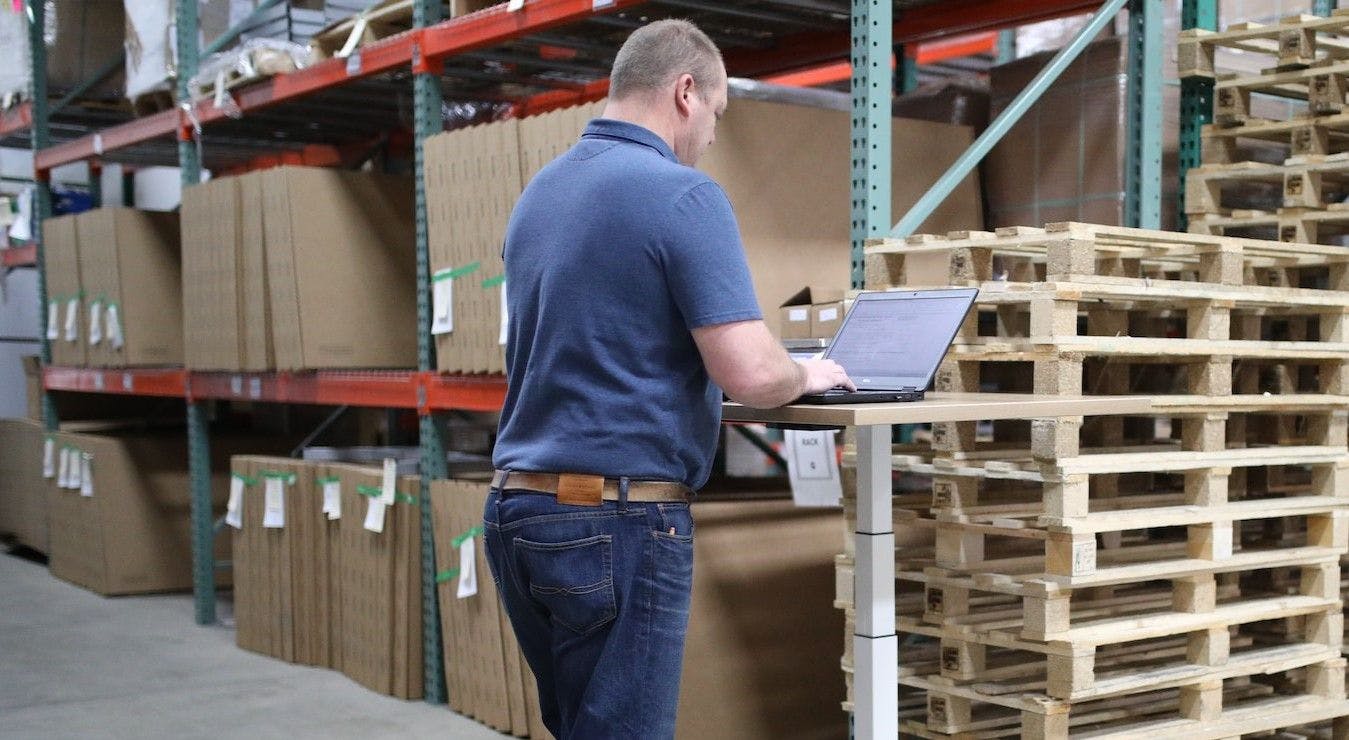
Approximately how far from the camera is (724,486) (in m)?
5.84

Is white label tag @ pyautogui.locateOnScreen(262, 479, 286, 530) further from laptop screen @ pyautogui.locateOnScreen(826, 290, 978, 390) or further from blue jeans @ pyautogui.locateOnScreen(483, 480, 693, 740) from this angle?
blue jeans @ pyautogui.locateOnScreen(483, 480, 693, 740)

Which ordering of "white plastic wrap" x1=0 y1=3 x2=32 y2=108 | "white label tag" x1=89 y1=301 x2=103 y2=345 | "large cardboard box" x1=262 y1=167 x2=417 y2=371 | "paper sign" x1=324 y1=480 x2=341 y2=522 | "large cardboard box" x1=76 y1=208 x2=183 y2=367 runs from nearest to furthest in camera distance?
"paper sign" x1=324 y1=480 x2=341 y2=522
"large cardboard box" x1=262 y1=167 x2=417 y2=371
"large cardboard box" x1=76 y1=208 x2=183 y2=367
"white label tag" x1=89 y1=301 x2=103 y2=345
"white plastic wrap" x1=0 y1=3 x2=32 y2=108

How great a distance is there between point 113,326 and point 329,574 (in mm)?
2995

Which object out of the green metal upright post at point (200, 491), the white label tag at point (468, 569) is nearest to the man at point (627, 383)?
the white label tag at point (468, 569)

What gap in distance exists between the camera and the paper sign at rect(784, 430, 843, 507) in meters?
4.95

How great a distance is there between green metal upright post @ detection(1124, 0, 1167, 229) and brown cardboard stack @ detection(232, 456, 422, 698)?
315 cm

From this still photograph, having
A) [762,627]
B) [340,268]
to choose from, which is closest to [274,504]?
[340,268]

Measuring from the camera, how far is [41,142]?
31.3 ft

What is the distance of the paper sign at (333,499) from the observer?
21.4 feet

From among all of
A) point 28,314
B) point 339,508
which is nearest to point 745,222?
point 339,508

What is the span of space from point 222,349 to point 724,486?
10.1ft

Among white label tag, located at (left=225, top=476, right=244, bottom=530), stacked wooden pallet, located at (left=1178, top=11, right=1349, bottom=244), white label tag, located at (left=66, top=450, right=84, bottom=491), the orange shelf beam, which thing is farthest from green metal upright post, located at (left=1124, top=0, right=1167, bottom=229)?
the orange shelf beam

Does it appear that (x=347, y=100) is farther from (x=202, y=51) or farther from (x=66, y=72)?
(x=66, y=72)

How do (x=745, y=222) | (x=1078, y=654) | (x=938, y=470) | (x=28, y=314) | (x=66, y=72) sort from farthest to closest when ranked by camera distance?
(x=28, y=314) < (x=66, y=72) < (x=745, y=222) < (x=938, y=470) < (x=1078, y=654)
